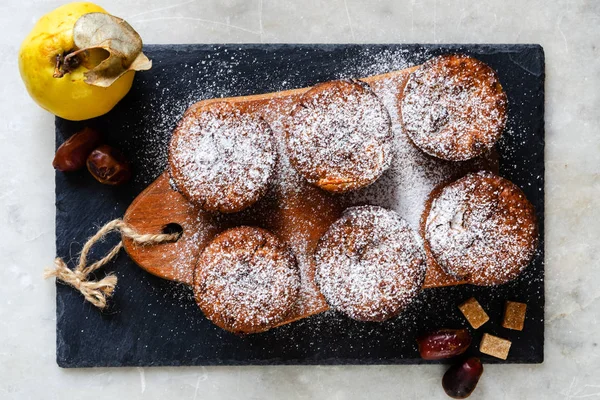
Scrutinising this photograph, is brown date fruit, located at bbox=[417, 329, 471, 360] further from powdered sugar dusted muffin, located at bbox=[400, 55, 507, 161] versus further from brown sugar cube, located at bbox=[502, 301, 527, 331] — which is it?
powdered sugar dusted muffin, located at bbox=[400, 55, 507, 161]

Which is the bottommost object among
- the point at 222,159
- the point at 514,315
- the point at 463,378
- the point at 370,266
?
the point at 463,378

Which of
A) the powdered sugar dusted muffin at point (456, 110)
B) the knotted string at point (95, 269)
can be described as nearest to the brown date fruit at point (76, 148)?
the knotted string at point (95, 269)

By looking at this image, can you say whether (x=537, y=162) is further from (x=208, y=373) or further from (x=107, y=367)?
(x=107, y=367)

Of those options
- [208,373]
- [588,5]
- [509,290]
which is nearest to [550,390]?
[509,290]

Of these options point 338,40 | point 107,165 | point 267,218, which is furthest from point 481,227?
point 107,165

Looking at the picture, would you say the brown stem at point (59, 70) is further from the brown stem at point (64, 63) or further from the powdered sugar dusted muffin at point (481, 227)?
the powdered sugar dusted muffin at point (481, 227)

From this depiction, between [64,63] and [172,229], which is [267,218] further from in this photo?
[64,63]

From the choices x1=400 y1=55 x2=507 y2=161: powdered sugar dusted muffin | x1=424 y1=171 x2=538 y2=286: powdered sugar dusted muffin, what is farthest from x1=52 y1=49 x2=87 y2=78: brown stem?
x1=424 y1=171 x2=538 y2=286: powdered sugar dusted muffin
